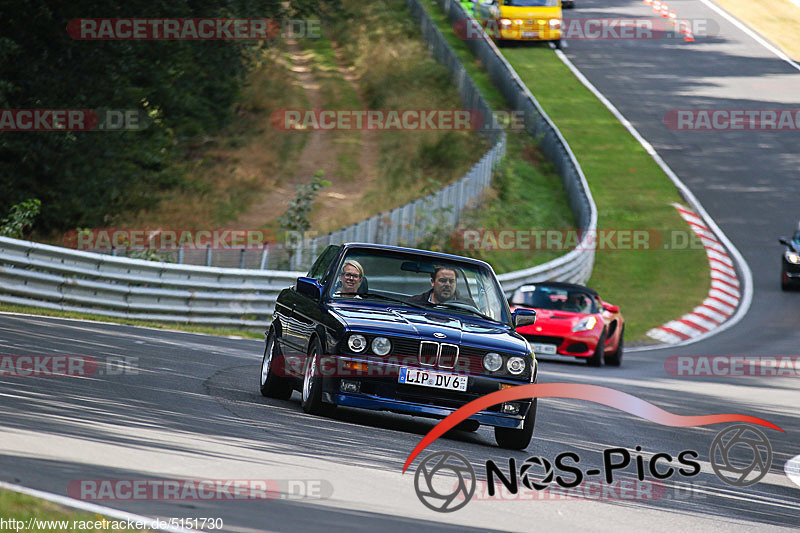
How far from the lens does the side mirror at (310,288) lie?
10.0m

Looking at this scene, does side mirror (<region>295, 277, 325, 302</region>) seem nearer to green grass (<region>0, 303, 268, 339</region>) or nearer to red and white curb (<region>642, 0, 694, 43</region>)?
green grass (<region>0, 303, 268, 339</region>)

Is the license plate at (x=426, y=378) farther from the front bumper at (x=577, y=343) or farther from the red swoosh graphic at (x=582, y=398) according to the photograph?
the front bumper at (x=577, y=343)

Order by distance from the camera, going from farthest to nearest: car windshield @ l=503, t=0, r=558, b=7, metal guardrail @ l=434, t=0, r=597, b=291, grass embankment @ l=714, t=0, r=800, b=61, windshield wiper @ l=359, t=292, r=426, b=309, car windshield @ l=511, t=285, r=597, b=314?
grass embankment @ l=714, t=0, r=800, b=61
car windshield @ l=503, t=0, r=558, b=7
metal guardrail @ l=434, t=0, r=597, b=291
car windshield @ l=511, t=285, r=597, b=314
windshield wiper @ l=359, t=292, r=426, b=309

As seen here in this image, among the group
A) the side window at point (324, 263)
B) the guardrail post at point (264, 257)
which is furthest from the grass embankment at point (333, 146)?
the side window at point (324, 263)

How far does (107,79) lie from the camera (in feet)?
86.7

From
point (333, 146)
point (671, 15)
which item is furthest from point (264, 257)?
point (671, 15)

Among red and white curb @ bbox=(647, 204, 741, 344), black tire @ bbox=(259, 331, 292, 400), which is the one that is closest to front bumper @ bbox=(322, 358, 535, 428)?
black tire @ bbox=(259, 331, 292, 400)

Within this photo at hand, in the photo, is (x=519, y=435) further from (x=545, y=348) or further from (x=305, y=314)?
(x=545, y=348)

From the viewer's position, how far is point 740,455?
1110 cm

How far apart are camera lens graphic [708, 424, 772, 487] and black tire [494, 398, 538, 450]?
1.49 meters

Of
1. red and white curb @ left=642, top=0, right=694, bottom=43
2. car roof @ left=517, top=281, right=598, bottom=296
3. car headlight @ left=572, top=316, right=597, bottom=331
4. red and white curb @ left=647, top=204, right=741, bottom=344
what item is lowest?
red and white curb @ left=647, top=204, right=741, bottom=344

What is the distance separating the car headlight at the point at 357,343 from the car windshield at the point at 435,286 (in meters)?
1.05

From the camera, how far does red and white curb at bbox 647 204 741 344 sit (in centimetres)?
2581

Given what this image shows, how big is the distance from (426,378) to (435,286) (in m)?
1.39
